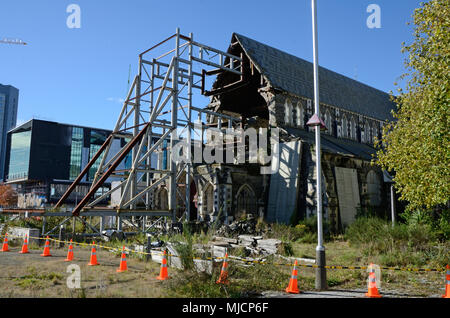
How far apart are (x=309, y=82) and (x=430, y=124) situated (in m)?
21.4

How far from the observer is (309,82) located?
3047 centimetres

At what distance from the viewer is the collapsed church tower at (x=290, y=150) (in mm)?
21594

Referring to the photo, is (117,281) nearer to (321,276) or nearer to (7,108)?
(321,276)

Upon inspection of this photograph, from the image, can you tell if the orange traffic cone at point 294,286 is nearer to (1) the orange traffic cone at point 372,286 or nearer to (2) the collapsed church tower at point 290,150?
(1) the orange traffic cone at point 372,286

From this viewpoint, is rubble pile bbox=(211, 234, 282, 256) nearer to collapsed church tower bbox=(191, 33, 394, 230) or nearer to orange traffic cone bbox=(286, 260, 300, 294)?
orange traffic cone bbox=(286, 260, 300, 294)

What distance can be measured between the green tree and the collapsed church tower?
9.48 metres

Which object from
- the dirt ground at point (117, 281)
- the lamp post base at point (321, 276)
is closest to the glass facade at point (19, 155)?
the dirt ground at point (117, 281)

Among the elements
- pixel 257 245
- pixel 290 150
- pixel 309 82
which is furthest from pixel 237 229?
pixel 309 82

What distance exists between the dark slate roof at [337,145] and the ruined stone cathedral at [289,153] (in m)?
0.15

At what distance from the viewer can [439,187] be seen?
1005 cm

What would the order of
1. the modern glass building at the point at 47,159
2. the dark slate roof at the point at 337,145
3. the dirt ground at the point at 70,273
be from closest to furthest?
the dirt ground at the point at 70,273, the dark slate roof at the point at 337,145, the modern glass building at the point at 47,159
